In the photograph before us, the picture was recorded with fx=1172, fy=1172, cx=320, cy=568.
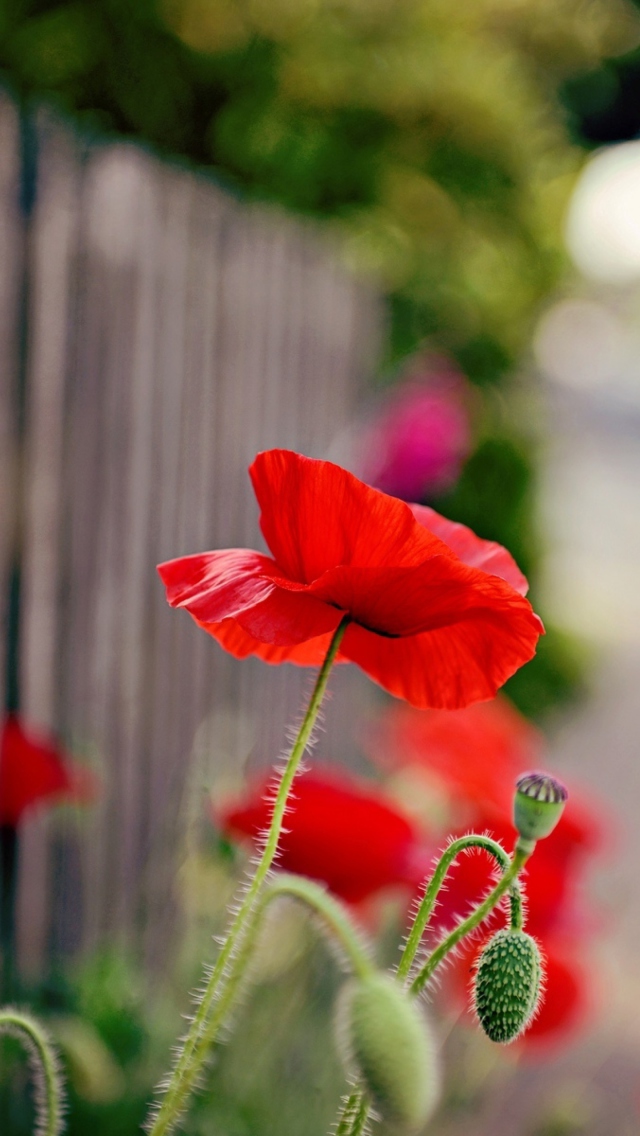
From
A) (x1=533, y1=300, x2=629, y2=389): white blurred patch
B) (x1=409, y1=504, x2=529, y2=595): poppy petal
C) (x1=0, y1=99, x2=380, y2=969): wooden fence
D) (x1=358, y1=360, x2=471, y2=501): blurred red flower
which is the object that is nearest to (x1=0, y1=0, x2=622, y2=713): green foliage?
(x1=358, y1=360, x2=471, y2=501): blurred red flower

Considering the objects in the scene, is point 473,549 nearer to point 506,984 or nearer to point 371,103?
point 506,984

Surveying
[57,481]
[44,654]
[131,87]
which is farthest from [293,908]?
[131,87]

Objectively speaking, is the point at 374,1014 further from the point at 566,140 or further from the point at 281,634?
the point at 566,140

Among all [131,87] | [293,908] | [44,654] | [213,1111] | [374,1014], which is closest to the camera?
[374,1014]

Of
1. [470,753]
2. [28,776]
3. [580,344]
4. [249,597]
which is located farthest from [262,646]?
[580,344]

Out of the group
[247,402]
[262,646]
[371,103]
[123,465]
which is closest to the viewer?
[262,646]

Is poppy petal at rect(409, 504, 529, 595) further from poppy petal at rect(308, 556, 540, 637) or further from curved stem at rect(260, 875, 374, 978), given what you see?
curved stem at rect(260, 875, 374, 978)
